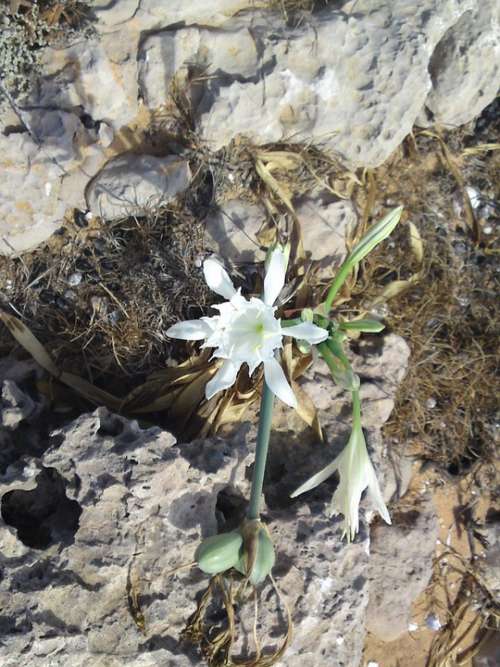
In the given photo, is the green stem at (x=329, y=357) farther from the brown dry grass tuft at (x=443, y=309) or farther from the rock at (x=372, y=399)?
the brown dry grass tuft at (x=443, y=309)

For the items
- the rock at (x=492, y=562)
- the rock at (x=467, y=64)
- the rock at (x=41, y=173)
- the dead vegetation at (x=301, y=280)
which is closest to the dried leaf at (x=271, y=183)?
the dead vegetation at (x=301, y=280)

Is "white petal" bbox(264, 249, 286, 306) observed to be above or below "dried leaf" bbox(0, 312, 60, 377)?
above

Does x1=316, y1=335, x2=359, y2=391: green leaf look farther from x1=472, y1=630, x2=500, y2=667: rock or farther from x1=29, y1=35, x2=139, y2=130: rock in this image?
x1=472, y1=630, x2=500, y2=667: rock

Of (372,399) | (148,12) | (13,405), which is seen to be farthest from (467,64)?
(13,405)

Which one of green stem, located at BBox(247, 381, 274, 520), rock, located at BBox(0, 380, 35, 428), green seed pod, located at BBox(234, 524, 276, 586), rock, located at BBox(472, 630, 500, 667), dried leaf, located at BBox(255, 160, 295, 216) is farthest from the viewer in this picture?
rock, located at BBox(472, 630, 500, 667)

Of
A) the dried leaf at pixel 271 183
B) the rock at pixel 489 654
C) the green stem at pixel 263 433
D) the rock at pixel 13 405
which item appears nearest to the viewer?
the green stem at pixel 263 433

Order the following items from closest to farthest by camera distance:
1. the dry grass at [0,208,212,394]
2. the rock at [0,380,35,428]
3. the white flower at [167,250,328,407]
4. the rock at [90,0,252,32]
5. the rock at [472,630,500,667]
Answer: the white flower at [167,250,328,407]
the rock at [0,380,35,428]
the rock at [90,0,252,32]
the dry grass at [0,208,212,394]
the rock at [472,630,500,667]

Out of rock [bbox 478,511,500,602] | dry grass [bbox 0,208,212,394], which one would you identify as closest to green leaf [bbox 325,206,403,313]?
dry grass [bbox 0,208,212,394]

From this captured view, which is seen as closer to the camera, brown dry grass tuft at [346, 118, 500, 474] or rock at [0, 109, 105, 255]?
rock at [0, 109, 105, 255]
